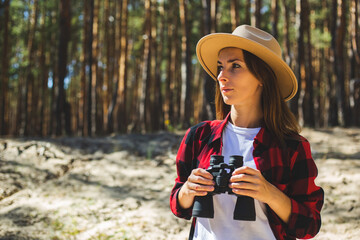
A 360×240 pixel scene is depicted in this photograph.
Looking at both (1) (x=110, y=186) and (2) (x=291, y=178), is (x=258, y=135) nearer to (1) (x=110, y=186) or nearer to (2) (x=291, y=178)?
(2) (x=291, y=178)

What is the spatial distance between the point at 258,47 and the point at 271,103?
0.92 ft

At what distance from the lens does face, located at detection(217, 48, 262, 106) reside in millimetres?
1637

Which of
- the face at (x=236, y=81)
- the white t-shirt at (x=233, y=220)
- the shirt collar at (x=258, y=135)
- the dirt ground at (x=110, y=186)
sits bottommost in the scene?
the dirt ground at (x=110, y=186)

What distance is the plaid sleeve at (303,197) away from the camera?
58.1 inches

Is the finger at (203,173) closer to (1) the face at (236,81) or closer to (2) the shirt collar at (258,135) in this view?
(2) the shirt collar at (258,135)

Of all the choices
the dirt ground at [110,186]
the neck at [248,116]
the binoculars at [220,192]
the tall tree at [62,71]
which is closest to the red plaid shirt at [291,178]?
the neck at [248,116]

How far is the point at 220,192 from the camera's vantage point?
1387 mm

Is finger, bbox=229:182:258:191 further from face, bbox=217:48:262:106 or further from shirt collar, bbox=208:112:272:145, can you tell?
face, bbox=217:48:262:106

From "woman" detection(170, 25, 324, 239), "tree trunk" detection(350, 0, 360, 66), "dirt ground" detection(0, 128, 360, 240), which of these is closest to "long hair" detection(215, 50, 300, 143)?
"woman" detection(170, 25, 324, 239)

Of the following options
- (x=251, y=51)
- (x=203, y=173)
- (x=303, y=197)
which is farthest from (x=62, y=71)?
(x=303, y=197)

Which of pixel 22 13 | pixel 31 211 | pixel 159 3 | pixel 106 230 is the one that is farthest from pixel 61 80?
pixel 22 13

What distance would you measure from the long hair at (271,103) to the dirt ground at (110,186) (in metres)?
2.82

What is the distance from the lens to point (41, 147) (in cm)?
647

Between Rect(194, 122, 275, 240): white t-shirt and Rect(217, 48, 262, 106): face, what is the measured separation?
0.16 metres
